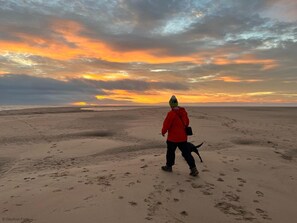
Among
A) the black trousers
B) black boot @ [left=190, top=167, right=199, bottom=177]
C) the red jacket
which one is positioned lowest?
black boot @ [left=190, top=167, right=199, bottom=177]

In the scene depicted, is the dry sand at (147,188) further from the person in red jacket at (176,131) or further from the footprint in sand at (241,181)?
the person in red jacket at (176,131)

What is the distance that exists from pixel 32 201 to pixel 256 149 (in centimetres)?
935

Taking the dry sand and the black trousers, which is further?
→ the black trousers

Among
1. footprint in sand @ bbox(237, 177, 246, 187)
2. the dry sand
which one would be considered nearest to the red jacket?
the dry sand

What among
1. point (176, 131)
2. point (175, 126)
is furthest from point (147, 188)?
point (175, 126)

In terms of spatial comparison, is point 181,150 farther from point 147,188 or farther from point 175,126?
point 147,188

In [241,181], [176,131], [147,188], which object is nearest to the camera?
[147,188]

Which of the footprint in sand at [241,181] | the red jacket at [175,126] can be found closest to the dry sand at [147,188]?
the footprint in sand at [241,181]

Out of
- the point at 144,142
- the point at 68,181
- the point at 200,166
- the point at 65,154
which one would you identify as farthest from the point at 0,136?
the point at 200,166

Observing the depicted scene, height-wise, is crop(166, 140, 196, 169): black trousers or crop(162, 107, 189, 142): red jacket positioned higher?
crop(162, 107, 189, 142): red jacket

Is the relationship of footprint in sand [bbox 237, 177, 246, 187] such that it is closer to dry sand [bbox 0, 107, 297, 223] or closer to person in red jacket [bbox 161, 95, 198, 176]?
dry sand [bbox 0, 107, 297, 223]

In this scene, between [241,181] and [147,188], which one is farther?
[241,181]

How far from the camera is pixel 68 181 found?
827cm

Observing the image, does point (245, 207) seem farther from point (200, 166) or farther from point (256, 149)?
point (256, 149)
